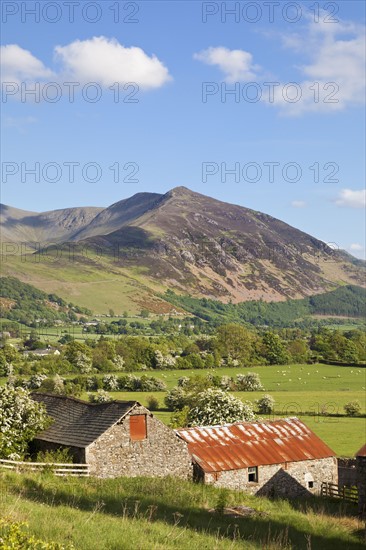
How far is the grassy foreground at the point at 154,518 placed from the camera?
1627 centimetres

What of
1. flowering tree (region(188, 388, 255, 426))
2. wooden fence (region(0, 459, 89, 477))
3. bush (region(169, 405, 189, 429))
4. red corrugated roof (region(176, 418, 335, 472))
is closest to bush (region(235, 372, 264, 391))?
bush (region(169, 405, 189, 429))

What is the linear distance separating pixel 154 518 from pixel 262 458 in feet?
70.8

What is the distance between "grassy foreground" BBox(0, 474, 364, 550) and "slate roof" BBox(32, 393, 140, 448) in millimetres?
5372

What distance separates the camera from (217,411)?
Result: 57.0 m

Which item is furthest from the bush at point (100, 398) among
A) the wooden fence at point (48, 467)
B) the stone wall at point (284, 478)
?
the wooden fence at point (48, 467)

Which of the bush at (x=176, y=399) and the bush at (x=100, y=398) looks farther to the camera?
the bush at (x=100, y=398)

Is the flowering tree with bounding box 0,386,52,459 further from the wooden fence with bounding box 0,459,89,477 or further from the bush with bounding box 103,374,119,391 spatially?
the bush with bounding box 103,374,119,391

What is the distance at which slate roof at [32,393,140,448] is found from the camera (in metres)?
38.2

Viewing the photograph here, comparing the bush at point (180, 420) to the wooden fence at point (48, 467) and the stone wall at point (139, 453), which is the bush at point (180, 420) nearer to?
the stone wall at point (139, 453)

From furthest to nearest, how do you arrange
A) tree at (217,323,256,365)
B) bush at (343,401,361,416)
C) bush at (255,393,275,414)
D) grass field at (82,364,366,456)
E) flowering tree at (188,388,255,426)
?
tree at (217,323,256,365)
bush at (255,393,275,414)
bush at (343,401,361,416)
grass field at (82,364,366,456)
flowering tree at (188,388,255,426)

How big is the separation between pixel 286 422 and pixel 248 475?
7.28 meters

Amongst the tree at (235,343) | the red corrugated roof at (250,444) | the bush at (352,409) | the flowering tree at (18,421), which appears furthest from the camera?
the tree at (235,343)

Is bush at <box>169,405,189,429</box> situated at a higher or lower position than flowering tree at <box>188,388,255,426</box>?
lower

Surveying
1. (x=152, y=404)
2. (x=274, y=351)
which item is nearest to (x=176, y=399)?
(x=152, y=404)
